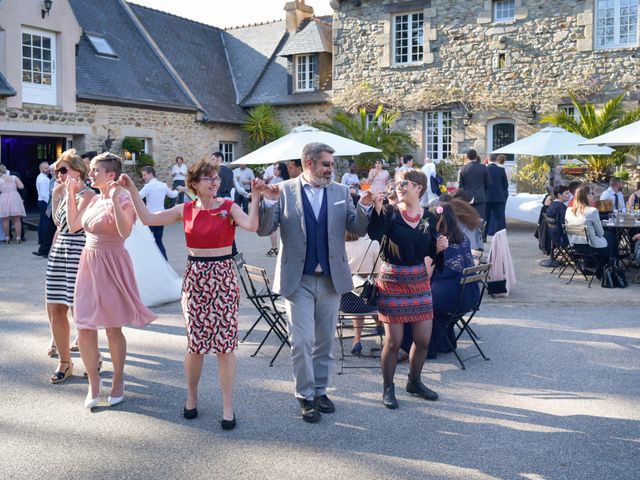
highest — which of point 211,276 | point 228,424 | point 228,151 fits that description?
point 228,151

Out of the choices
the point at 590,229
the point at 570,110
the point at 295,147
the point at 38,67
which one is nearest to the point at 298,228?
the point at 295,147

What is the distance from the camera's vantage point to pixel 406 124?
22062mm

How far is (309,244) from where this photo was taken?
4.71m

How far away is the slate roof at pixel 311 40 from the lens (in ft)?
78.2

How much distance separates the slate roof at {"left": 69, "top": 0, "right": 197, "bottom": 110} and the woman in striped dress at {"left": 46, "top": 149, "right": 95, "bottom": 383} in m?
14.3

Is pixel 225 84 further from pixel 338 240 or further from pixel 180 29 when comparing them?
pixel 338 240

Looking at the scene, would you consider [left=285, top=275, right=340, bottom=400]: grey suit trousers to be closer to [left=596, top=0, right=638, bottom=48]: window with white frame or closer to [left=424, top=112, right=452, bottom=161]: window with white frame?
[left=596, top=0, right=638, bottom=48]: window with white frame

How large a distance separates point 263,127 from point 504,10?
27.5 feet

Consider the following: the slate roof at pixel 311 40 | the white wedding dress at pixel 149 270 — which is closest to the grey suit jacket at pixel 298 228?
the white wedding dress at pixel 149 270

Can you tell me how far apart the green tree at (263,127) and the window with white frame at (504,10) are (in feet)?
25.0

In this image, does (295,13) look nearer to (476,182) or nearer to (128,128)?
(128,128)

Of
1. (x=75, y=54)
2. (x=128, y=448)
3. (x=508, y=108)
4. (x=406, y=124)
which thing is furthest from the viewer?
(x=406, y=124)

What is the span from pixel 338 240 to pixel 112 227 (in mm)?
1605

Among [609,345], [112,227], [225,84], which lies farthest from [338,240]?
[225,84]
